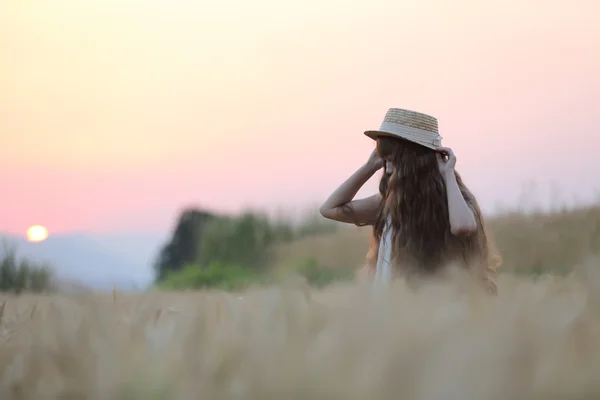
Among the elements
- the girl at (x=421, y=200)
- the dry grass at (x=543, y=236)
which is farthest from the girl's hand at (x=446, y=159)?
the dry grass at (x=543, y=236)

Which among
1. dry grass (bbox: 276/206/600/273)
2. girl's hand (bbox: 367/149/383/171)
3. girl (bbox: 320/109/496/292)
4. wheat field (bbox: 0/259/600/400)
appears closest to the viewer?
wheat field (bbox: 0/259/600/400)

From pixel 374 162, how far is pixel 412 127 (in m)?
0.31

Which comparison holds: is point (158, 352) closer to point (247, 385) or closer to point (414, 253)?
point (247, 385)

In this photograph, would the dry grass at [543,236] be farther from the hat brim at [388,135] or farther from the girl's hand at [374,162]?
the hat brim at [388,135]

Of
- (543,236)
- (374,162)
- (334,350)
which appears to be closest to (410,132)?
(374,162)

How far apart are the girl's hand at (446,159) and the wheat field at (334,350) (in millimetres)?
1642

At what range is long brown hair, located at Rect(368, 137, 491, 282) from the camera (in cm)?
223

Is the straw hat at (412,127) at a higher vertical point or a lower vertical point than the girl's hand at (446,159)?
higher

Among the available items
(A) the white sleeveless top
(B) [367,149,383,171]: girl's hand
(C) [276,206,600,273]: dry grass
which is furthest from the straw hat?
(C) [276,206,600,273]: dry grass

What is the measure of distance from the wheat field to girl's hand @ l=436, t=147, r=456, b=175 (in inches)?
64.6

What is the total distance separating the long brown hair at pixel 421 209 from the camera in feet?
7.33

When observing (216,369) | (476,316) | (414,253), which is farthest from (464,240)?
(216,369)

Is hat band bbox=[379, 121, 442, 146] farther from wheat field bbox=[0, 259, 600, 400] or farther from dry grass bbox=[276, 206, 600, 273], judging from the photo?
dry grass bbox=[276, 206, 600, 273]

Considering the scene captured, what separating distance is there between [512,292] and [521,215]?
693cm
